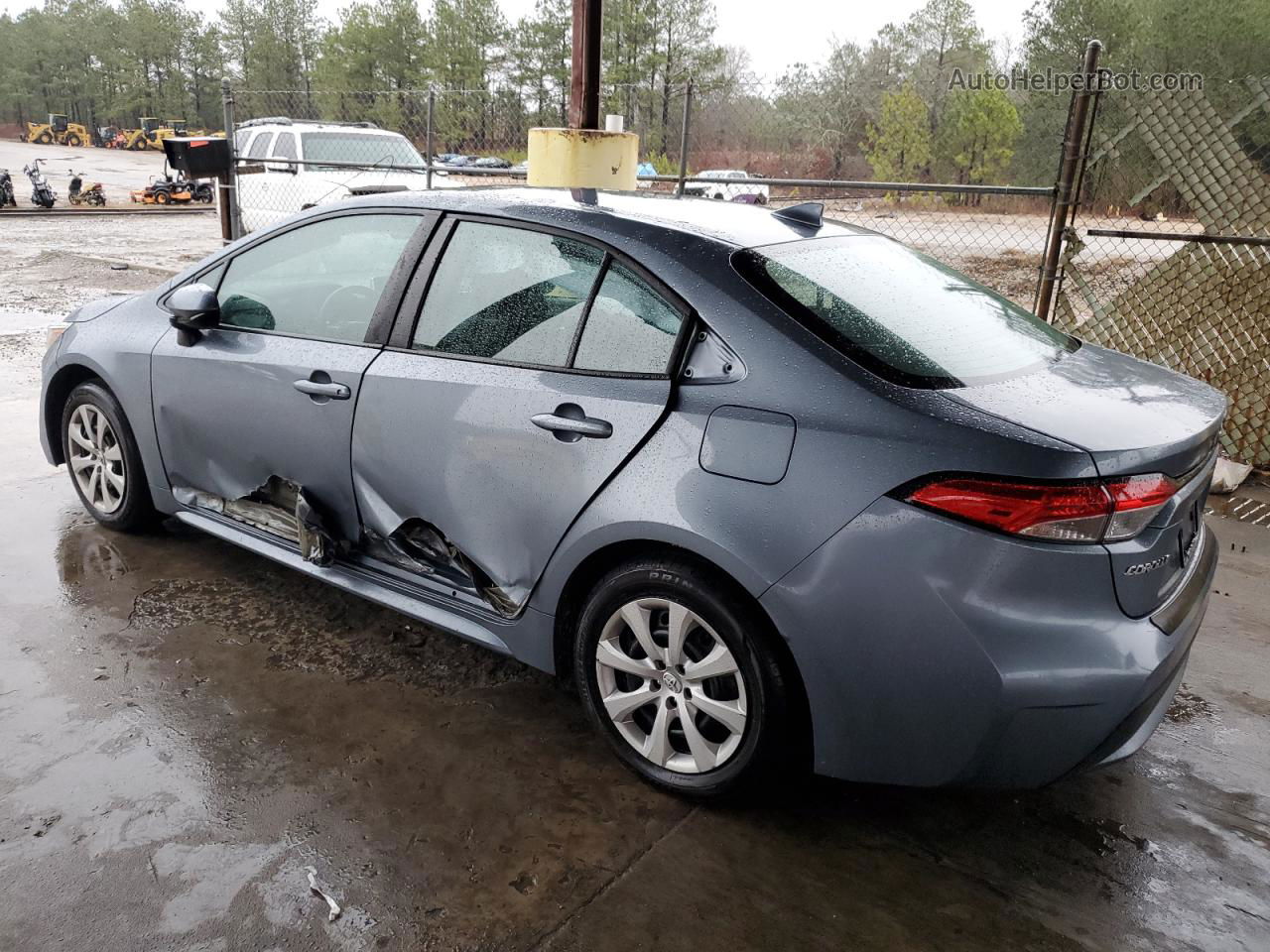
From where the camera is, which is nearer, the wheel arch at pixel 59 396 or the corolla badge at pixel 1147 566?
the corolla badge at pixel 1147 566

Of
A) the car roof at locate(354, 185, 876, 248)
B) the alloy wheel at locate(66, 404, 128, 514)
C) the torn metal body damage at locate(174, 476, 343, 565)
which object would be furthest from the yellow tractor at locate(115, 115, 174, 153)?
the car roof at locate(354, 185, 876, 248)

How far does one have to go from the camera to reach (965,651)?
208 centimetres

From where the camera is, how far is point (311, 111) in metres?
16.6

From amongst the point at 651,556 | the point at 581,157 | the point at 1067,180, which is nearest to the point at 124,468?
the point at 651,556

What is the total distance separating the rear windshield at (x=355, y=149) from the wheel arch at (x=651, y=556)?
11.2 metres

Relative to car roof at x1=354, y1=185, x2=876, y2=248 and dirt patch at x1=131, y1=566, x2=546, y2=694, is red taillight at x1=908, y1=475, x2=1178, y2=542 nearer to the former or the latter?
car roof at x1=354, y1=185, x2=876, y2=248

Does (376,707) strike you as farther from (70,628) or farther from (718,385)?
(718,385)

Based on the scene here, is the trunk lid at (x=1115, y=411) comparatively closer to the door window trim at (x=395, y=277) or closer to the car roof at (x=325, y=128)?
the door window trim at (x=395, y=277)

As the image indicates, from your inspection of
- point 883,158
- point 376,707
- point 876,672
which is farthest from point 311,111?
point 876,672

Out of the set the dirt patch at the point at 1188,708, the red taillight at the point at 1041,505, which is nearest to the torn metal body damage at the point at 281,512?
the red taillight at the point at 1041,505

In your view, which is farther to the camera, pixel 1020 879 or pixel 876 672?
pixel 1020 879

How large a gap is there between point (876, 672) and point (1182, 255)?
16.5ft

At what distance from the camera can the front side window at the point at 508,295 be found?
2.74 meters

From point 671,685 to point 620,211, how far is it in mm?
1376
